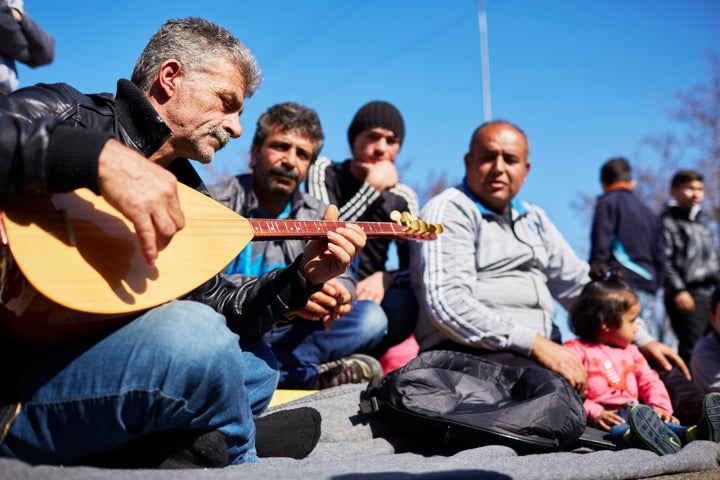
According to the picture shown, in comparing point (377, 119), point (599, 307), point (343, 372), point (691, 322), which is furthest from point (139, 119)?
point (691, 322)

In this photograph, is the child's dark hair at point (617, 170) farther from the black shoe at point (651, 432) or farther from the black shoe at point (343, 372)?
the black shoe at point (651, 432)

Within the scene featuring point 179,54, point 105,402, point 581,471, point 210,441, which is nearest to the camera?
point 105,402

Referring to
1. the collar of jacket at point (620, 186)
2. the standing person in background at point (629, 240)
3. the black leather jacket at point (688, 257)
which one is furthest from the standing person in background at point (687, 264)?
the collar of jacket at point (620, 186)

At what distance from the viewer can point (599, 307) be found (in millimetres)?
3754

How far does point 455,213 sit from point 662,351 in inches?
53.5

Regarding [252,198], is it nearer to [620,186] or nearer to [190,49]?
[190,49]

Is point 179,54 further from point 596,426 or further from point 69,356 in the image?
point 596,426

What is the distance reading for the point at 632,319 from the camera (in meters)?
3.77

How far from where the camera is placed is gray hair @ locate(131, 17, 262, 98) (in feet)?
8.11

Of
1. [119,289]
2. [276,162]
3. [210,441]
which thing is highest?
[276,162]

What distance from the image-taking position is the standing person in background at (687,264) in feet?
19.1

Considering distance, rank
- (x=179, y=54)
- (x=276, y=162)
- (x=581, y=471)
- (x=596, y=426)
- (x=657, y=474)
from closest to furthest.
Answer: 1. (x=581, y=471)
2. (x=657, y=474)
3. (x=179, y=54)
4. (x=596, y=426)
5. (x=276, y=162)

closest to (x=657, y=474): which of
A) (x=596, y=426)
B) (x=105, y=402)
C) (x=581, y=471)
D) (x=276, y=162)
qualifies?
(x=581, y=471)

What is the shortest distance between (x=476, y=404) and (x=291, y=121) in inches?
84.5
